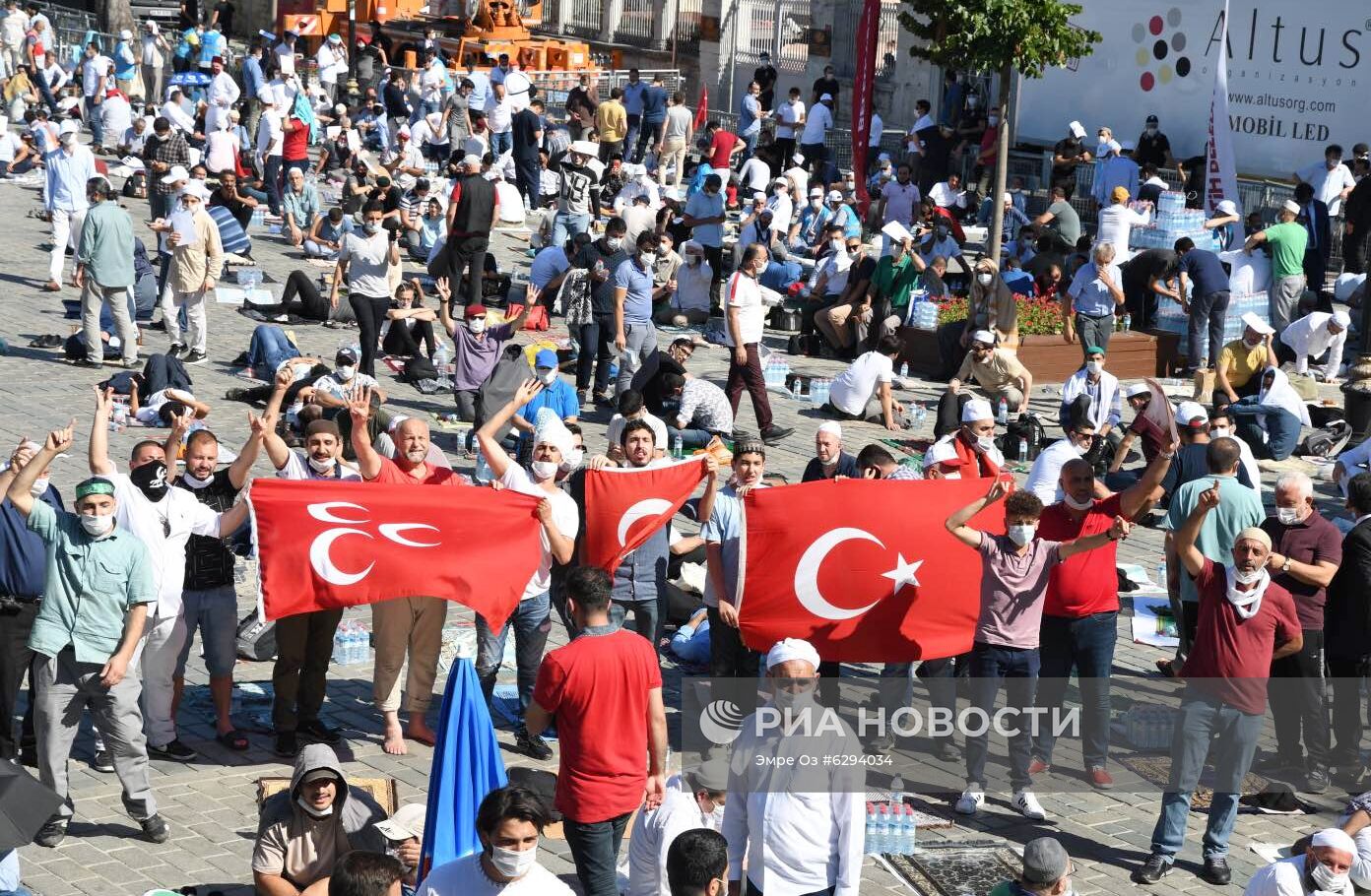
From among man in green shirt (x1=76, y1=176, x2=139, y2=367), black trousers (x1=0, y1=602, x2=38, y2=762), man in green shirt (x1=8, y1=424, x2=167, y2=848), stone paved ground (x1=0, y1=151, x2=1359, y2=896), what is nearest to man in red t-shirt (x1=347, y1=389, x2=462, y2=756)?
stone paved ground (x1=0, y1=151, x2=1359, y2=896)

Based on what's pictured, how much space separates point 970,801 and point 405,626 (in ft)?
9.91

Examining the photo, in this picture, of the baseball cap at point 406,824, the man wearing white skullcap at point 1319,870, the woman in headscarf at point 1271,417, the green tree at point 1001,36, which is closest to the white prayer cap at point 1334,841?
the man wearing white skullcap at point 1319,870

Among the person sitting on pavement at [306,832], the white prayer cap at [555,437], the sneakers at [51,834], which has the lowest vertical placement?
the sneakers at [51,834]

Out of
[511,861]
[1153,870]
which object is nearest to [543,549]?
[1153,870]

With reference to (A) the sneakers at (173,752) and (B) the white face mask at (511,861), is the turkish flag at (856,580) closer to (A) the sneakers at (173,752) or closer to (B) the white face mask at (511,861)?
(A) the sneakers at (173,752)

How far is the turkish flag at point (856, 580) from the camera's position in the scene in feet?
33.2

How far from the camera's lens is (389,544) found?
32.2 ft

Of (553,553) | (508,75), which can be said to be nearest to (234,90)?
(508,75)

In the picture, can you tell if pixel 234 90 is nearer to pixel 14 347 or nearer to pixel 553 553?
pixel 14 347

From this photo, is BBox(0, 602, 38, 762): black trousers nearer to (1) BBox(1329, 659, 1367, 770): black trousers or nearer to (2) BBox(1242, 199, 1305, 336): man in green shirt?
(1) BBox(1329, 659, 1367, 770): black trousers

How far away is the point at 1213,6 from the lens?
95.1 feet

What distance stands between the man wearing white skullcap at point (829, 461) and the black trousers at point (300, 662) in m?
2.77

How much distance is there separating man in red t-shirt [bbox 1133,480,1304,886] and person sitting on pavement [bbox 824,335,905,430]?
28.9ft

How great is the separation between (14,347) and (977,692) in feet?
42.3
